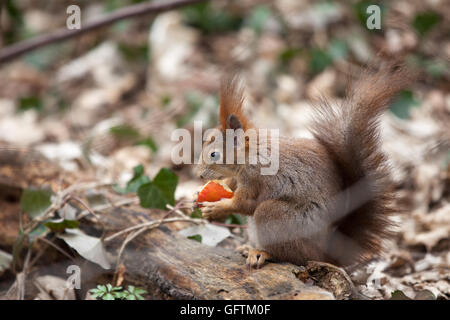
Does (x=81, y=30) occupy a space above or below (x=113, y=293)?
above

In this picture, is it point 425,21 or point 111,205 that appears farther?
point 425,21

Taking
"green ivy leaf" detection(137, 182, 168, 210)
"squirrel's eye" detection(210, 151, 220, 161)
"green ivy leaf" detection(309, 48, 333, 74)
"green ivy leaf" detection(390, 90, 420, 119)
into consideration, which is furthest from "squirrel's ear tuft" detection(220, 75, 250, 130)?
"green ivy leaf" detection(309, 48, 333, 74)

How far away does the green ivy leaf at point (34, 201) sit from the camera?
227 cm

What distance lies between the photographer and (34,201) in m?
2.28

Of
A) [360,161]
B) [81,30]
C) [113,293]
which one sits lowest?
[113,293]

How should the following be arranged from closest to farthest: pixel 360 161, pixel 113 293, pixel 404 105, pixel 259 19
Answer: pixel 113 293 < pixel 360 161 < pixel 404 105 < pixel 259 19

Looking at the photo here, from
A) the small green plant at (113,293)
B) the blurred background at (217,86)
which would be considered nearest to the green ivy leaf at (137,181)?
the blurred background at (217,86)

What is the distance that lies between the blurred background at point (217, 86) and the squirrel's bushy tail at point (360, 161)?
0.42 meters

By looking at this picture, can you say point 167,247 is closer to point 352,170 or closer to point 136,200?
point 136,200

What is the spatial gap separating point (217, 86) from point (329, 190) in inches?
90.6

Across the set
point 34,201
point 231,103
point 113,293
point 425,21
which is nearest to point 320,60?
point 425,21

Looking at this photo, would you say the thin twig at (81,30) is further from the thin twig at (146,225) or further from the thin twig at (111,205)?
the thin twig at (146,225)

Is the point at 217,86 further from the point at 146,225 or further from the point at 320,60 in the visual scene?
the point at 146,225

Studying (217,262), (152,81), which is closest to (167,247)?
(217,262)
